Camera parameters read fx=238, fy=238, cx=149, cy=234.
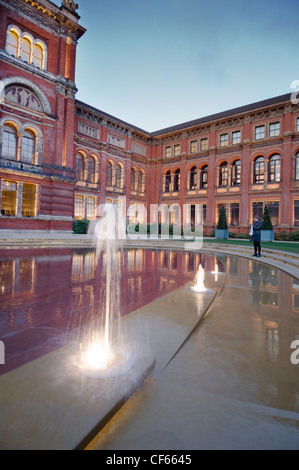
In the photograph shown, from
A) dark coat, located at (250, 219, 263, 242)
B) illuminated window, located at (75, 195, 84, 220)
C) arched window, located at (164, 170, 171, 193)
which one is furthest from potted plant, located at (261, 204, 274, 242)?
illuminated window, located at (75, 195, 84, 220)

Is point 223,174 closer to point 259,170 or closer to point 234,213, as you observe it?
point 259,170

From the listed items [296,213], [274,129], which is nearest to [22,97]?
[274,129]

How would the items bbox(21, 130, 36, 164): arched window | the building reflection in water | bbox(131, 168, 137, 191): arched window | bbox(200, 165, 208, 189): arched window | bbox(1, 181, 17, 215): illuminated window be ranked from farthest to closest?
1. bbox(131, 168, 137, 191): arched window
2. bbox(200, 165, 208, 189): arched window
3. bbox(21, 130, 36, 164): arched window
4. bbox(1, 181, 17, 215): illuminated window
5. the building reflection in water

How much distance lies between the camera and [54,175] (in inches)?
793

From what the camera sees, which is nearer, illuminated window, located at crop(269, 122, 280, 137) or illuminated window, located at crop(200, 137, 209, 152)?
illuminated window, located at crop(269, 122, 280, 137)

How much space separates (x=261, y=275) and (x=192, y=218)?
23.4 metres

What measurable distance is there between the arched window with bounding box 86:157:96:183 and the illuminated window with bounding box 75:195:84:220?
7.86 feet

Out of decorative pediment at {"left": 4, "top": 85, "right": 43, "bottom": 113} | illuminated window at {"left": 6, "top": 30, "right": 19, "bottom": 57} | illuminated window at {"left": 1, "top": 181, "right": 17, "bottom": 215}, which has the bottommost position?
illuminated window at {"left": 1, "top": 181, "right": 17, "bottom": 215}

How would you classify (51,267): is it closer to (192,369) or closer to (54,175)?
(192,369)

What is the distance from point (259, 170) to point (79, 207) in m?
20.2

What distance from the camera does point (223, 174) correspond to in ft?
94.0

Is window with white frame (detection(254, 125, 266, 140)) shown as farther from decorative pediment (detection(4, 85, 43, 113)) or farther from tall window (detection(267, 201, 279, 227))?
decorative pediment (detection(4, 85, 43, 113))

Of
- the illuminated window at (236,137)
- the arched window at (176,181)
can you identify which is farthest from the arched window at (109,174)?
the illuminated window at (236,137)

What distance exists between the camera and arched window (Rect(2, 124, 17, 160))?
18.5 meters
